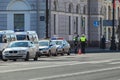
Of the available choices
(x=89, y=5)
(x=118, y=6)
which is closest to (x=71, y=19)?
(x=89, y=5)

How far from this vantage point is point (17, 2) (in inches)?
2409

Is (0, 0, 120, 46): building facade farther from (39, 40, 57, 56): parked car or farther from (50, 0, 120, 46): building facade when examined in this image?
(39, 40, 57, 56): parked car

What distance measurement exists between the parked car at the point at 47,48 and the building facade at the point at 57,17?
20.6 feet

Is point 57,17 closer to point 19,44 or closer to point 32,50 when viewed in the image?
point 19,44

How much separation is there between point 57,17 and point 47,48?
19.6 meters

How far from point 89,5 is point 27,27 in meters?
16.5

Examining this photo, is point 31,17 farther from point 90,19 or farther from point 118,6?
point 118,6

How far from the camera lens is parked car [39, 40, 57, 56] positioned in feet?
145

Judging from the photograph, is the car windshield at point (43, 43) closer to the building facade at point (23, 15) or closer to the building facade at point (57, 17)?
the building facade at point (57, 17)

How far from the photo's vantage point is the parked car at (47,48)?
44.1 m

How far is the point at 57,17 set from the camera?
63.5 meters

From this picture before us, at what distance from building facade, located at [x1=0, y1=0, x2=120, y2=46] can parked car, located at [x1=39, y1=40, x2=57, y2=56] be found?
6271mm

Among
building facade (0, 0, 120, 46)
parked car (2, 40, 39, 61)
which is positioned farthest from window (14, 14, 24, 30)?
parked car (2, 40, 39, 61)

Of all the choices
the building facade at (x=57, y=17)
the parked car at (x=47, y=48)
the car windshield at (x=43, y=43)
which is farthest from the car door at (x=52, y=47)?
the building facade at (x=57, y=17)
